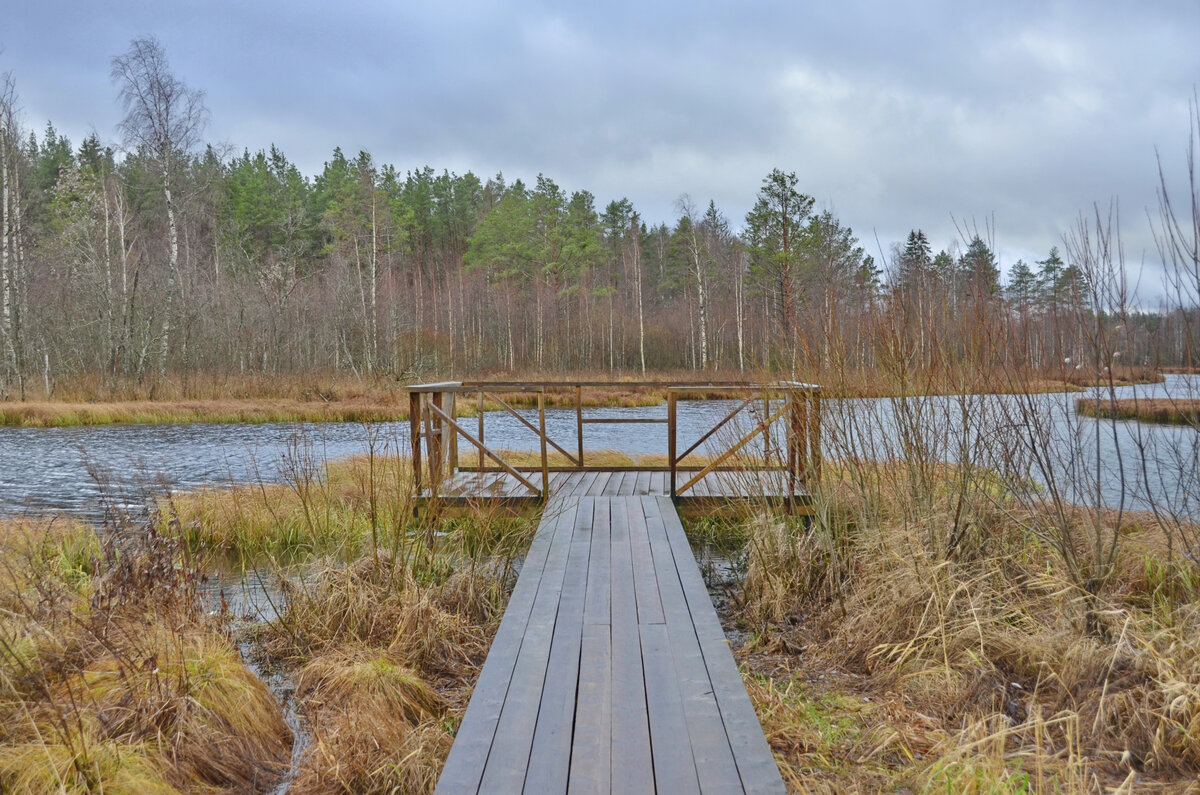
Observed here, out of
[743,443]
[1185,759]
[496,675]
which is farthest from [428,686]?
[1185,759]

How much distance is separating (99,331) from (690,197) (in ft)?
77.1

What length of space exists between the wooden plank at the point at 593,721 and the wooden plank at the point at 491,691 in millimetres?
301

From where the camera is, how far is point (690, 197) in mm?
33500

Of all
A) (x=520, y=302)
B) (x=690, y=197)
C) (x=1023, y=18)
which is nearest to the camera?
(x=1023, y=18)

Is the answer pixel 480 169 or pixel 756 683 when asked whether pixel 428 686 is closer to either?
pixel 756 683

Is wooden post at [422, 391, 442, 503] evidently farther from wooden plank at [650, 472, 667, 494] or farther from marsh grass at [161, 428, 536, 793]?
wooden plank at [650, 472, 667, 494]

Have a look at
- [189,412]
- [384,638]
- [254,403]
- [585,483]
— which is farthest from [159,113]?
[384,638]

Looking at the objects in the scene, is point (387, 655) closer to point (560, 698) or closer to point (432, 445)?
point (560, 698)

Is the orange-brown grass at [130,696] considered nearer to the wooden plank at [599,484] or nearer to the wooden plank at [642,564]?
the wooden plank at [642,564]

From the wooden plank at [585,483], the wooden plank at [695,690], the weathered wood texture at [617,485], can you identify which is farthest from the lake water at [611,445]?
the wooden plank at [695,690]

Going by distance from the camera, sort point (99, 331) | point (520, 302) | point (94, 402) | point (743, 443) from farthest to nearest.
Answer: point (520, 302)
point (99, 331)
point (94, 402)
point (743, 443)

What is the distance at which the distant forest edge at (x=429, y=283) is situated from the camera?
4.78 m

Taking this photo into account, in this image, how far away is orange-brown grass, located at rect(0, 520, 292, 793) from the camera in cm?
284

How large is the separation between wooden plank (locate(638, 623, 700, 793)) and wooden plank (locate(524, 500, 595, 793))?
0.29 metres
